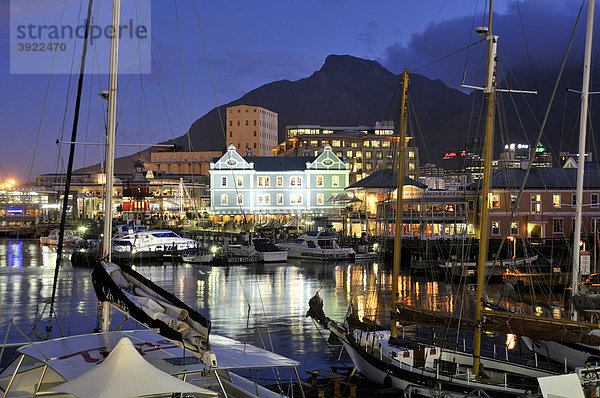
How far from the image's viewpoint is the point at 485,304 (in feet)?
99.9

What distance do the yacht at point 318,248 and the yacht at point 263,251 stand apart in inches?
91.4

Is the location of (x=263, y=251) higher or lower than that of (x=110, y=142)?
lower

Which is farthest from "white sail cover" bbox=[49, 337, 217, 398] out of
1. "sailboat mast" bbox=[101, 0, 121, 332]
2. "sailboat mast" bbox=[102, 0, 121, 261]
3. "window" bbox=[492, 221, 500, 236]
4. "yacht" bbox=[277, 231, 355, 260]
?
"window" bbox=[492, 221, 500, 236]

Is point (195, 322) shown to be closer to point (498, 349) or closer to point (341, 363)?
point (341, 363)

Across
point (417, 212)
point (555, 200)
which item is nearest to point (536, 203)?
point (555, 200)

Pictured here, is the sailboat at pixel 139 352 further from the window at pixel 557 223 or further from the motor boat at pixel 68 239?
the motor boat at pixel 68 239

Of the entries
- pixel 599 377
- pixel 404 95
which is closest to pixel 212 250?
pixel 404 95

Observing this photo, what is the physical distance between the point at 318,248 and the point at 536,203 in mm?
24951

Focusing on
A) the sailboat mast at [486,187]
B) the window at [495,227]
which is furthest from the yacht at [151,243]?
the sailboat mast at [486,187]

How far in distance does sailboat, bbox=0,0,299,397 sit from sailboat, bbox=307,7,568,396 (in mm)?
6513

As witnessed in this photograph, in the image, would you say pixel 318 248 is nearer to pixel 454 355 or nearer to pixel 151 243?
pixel 151 243

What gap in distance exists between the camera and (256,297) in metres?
43.6

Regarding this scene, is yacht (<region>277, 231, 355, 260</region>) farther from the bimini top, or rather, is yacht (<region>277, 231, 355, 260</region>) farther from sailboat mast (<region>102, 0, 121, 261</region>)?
the bimini top

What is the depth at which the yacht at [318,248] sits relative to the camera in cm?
6888
